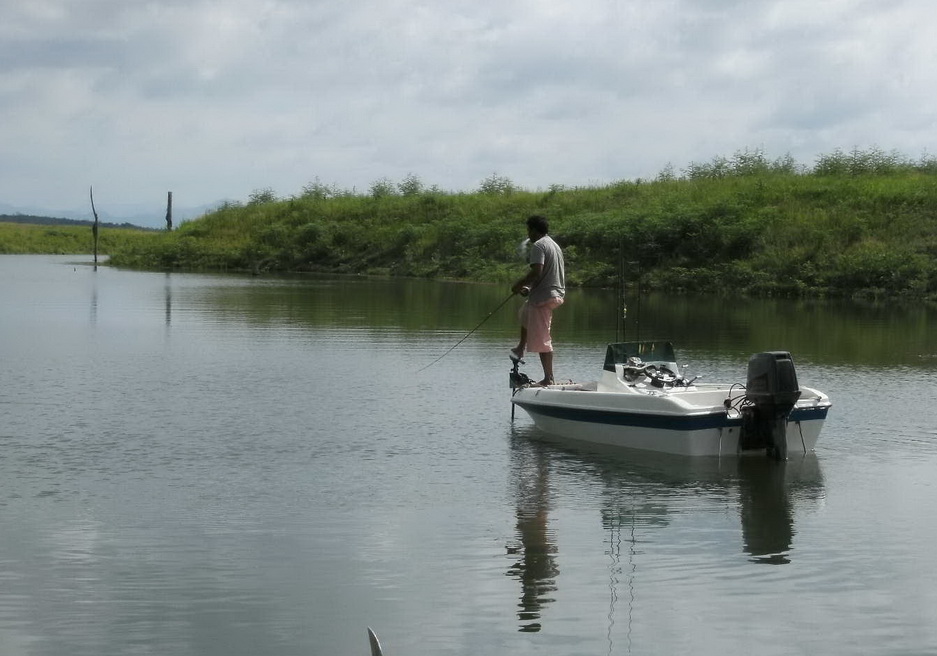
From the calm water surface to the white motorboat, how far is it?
0.73 ft

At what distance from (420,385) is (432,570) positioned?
9118 millimetres

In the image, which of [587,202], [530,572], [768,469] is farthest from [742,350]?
[587,202]

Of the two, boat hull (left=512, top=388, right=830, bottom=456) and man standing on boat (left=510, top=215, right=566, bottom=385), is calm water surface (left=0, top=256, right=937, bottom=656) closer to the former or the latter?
boat hull (left=512, top=388, right=830, bottom=456)

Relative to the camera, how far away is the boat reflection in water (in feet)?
27.1

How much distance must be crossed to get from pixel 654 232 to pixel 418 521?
36.9 m

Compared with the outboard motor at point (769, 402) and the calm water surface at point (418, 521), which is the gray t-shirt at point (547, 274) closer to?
the calm water surface at point (418, 521)

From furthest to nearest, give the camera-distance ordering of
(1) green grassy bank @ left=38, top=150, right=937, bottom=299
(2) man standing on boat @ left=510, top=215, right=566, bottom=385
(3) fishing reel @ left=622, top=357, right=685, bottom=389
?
(1) green grassy bank @ left=38, top=150, right=937, bottom=299, (2) man standing on boat @ left=510, top=215, right=566, bottom=385, (3) fishing reel @ left=622, top=357, right=685, bottom=389

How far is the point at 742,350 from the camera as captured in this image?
21844 millimetres

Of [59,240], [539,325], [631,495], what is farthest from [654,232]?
[59,240]

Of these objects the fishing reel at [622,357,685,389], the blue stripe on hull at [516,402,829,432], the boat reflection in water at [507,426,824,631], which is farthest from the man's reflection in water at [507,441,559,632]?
the fishing reel at [622,357,685,389]

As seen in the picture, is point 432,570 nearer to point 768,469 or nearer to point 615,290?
point 768,469

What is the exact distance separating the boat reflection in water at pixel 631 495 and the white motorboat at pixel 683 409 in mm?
144

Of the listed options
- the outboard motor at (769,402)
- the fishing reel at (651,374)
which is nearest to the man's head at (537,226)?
the fishing reel at (651,374)

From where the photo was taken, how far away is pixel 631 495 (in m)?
→ 10.4
